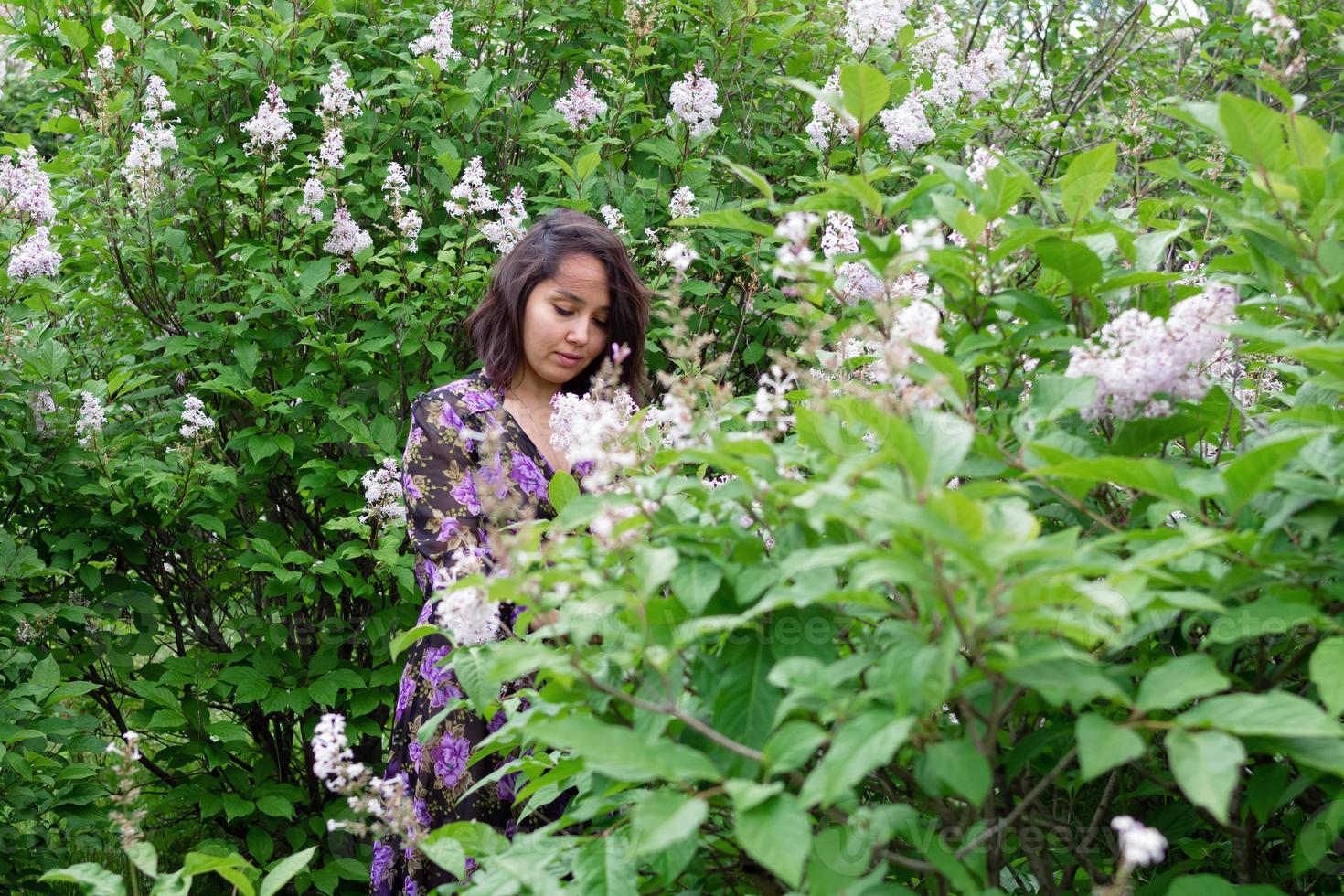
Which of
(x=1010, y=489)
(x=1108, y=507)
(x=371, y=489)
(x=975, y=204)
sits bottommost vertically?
(x=371, y=489)

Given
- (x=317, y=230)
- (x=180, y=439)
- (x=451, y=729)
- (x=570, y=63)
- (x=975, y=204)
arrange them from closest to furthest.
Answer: (x=975, y=204) → (x=451, y=729) → (x=317, y=230) → (x=180, y=439) → (x=570, y=63)

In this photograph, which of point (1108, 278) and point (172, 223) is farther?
point (172, 223)

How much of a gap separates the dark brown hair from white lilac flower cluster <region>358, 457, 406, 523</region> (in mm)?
477

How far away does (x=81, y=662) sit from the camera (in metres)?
4.16

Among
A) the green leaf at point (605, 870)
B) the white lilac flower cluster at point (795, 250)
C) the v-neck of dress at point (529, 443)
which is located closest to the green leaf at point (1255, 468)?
the white lilac flower cluster at point (795, 250)

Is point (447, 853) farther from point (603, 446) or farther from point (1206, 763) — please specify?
point (1206, 763)

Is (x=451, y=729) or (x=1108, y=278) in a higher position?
(x=1108, y=278)

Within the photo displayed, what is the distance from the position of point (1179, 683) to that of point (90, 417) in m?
3.50

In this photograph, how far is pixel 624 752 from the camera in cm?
127

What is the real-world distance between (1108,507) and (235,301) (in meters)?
3.25

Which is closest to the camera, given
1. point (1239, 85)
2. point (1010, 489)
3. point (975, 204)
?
point (1010, 489)

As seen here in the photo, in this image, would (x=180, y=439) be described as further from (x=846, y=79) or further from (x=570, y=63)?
(x=846, y=79)

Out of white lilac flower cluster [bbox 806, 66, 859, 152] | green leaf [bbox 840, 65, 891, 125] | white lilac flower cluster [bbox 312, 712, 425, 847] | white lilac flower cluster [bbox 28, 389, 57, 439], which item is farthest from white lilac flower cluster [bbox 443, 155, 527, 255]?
white lilac flower cluster [bbox 312, 712, 425, 847]

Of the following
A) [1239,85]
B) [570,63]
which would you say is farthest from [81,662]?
[1239,85]
